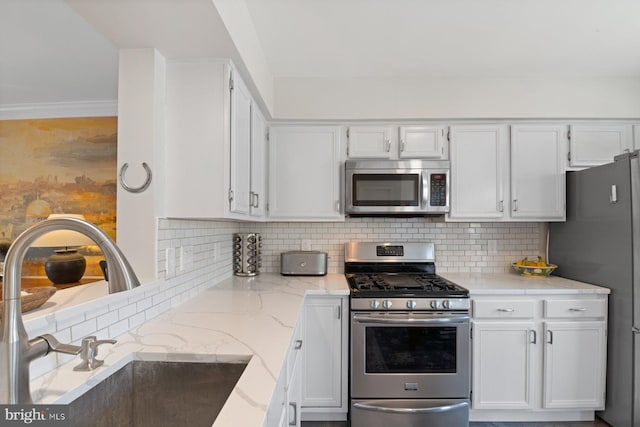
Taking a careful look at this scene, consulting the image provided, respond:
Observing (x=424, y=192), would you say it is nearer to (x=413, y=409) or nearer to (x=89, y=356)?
(x=413, y=409)

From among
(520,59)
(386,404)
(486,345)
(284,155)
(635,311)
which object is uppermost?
(520,59)

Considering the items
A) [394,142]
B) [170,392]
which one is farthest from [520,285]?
[170,392]

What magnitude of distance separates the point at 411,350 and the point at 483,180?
140 cm

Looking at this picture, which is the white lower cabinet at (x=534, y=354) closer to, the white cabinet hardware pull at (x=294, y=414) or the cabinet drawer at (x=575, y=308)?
the cabinet drawer at (x=575, y=308)

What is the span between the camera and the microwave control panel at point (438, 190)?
2.54 meters

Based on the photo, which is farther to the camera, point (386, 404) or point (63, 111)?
point (63, 111)

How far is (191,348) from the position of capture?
1.11m

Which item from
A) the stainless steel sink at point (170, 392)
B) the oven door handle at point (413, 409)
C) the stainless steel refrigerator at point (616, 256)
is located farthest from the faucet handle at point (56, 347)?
the stainless steel refrigerator at point (616, 256)

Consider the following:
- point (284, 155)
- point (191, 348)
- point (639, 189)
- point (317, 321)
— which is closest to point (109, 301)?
point (191, 348)

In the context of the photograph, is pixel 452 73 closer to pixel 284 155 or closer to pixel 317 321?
pixel 284 155

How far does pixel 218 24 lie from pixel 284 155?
1361mm

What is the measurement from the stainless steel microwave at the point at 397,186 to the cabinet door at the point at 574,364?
1.13 metres

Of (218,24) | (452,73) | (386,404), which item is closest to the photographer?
(218,24)

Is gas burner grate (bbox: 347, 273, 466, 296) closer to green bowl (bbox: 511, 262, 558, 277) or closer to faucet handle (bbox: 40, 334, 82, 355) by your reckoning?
green bowl (bbox: 511, 262, 558, 277)
